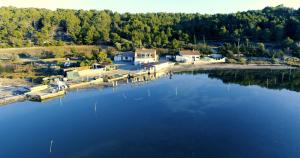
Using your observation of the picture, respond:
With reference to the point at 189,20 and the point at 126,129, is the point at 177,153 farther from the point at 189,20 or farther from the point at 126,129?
the point at 189,20

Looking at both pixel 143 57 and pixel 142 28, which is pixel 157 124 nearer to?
pixel 143 57

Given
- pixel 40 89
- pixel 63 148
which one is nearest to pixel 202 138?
pixel 63 148

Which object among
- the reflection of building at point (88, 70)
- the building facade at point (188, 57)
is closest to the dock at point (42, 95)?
the reflection of building at point (88, 70)

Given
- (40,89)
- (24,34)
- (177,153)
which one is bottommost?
(177,153)

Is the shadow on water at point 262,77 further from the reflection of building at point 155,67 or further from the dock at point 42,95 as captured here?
the dock at point 42,95

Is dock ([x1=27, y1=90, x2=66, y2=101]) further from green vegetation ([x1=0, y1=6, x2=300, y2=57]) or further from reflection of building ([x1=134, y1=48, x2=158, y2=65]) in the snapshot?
green vegetation ([x1=0, y1=6, x2=300, y2=57])
